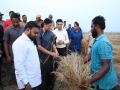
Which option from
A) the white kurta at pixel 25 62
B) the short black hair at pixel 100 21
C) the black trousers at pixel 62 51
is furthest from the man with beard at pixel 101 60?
the black trousers at pixel 62 51

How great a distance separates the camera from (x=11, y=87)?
10.0 m

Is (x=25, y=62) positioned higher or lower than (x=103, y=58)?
lower

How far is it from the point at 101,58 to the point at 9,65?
5979mm

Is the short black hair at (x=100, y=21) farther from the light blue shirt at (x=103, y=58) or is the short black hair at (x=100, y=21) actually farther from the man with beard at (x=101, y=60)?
the light blue shirt at (x=103, y=58)

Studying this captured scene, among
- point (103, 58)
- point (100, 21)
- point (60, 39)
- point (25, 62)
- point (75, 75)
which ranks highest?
point (100, 21)

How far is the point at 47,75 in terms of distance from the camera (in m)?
8.95

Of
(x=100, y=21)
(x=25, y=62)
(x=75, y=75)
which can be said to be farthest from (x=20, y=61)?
(x=100, y=21)

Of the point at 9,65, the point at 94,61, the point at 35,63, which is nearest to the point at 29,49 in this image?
the point at 35,63

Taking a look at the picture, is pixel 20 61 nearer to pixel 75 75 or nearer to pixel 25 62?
pixel 25 62

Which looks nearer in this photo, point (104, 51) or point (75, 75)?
point (104, 51)

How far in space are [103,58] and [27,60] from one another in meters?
1.26

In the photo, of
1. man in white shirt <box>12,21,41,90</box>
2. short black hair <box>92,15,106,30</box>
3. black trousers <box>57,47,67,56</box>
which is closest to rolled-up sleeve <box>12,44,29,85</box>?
man in white shirt <box>12,21,41,90</box>

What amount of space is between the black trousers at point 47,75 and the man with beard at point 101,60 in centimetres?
323

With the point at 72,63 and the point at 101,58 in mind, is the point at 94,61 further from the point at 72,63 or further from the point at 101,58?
the point at 72,63
